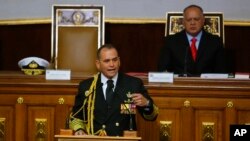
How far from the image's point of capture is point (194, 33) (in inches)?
181

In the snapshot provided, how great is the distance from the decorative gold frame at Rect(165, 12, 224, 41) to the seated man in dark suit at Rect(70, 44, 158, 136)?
2.04 m

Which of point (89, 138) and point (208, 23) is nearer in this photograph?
point (89, 138)

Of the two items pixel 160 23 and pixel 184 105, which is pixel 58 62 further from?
pixel 184 105

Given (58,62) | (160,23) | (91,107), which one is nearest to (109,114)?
(91,107)

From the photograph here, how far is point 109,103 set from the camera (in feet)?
10.8

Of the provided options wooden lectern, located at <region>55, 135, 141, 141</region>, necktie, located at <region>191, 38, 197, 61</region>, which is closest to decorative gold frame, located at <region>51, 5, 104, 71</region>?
necktie, located at <region>191, 38, 197, 61</region>

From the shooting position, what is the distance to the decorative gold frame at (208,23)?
17.1 ft

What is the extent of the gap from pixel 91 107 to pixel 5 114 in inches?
36.1

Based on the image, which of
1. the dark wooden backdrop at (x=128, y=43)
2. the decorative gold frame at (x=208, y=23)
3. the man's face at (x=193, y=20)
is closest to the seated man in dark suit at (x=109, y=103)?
the man's face at (x=193, y=20)

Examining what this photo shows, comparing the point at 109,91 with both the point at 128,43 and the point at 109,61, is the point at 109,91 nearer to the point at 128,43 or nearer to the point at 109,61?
the point at 109,61

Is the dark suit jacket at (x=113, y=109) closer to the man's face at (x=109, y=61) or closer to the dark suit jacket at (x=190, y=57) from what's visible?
the man's face at (x=109, y=61)

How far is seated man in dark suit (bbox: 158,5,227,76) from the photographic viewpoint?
4.39 meters

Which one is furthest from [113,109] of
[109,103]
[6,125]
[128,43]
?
[128,43]

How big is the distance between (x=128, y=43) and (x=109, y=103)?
9.14ft
